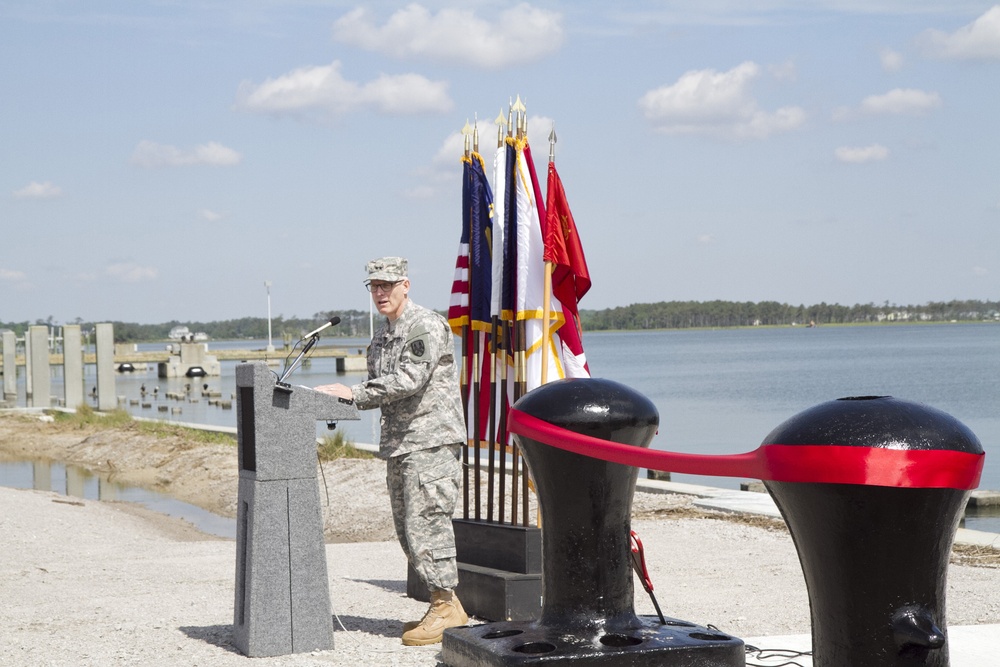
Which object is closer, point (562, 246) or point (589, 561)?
point (589, 561)

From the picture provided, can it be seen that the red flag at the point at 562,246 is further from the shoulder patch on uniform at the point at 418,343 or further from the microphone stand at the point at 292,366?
the microphone stand at the point at 292,366

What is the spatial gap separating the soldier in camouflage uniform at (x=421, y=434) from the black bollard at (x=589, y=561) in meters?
1.43

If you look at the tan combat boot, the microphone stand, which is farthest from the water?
the microphone stand

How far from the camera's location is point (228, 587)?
895 centimetres

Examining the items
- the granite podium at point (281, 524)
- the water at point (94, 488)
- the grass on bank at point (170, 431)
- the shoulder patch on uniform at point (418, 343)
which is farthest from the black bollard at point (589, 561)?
the grass on bank at point (170, 431)

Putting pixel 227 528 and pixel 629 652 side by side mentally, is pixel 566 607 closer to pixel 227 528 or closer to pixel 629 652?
pixel 629 652

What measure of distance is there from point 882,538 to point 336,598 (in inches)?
236

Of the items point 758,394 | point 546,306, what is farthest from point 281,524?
point 758,394

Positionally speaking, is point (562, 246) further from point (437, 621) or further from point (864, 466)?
point (864, 466)

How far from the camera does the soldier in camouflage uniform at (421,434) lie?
658cm

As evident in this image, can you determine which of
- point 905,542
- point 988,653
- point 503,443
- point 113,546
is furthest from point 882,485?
point 113,546

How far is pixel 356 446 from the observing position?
21828 mm

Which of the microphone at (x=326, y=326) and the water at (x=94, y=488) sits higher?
the microphone at (x=326, y=326)

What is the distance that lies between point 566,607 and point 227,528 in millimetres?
12527
